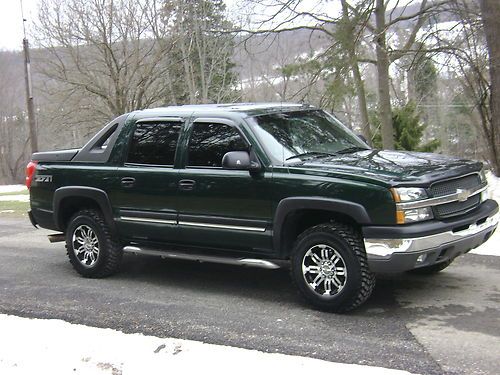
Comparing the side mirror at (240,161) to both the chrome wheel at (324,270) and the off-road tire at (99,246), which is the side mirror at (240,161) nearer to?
the chrome wheel at (324,270)

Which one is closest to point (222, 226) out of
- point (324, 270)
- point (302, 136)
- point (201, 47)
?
point (324, 270)

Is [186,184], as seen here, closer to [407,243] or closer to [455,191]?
[407,243]

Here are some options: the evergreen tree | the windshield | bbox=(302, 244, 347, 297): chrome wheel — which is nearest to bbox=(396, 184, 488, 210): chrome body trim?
bbox=(302, 244, 347, 297): chrome wheel

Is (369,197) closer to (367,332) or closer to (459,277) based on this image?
(367,332)

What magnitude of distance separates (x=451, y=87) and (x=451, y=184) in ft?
108

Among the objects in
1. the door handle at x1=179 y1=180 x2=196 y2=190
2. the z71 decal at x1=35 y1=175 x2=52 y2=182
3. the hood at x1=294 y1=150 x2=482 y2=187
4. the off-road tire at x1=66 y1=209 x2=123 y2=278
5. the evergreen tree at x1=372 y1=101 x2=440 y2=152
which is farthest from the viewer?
the evergreen tree at x1=372 y1=101 x2=440 y2=152

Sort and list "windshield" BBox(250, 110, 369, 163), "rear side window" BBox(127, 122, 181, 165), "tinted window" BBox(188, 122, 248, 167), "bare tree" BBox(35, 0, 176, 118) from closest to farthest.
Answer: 1. "windshield" BBox(250, 110, 369, 163)
2. "tinted window" BBox(188, 122, 248, 167)
3. "rear side window" BBox(127, 122, 181, 165)
4. "bare tree" BBox(35, 0, 176, 118)

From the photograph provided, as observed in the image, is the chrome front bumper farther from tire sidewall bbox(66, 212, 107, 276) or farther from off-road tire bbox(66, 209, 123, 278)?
tire sidewall bbox(66, 212, 107, 276)

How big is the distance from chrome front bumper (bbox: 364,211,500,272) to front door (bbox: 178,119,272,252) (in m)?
1.05

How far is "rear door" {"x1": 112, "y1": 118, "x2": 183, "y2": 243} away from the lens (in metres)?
5.92

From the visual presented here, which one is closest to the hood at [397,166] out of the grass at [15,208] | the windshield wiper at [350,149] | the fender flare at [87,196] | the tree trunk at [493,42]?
the windshield wiper at [350,149]

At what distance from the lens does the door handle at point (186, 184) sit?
18.7ft

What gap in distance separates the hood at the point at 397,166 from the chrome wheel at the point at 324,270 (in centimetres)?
73

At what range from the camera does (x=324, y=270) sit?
5020mm
